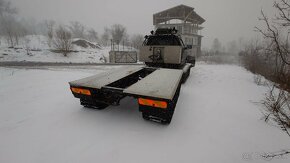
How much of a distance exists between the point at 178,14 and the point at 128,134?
25.8 m

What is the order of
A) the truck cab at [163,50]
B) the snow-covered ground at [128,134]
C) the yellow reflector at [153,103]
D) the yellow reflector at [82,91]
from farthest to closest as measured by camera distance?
the truck cab at [163,50] < the yellow reflector at [82,91] < the yellow reflector at [153,103] < the snow-covered ground at [128,134]

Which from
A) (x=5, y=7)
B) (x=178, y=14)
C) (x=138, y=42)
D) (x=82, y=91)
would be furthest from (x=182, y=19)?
(x=5, y=7)

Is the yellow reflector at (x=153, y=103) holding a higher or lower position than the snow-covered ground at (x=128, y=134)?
higher

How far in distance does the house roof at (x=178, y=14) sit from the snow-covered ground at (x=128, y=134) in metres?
22.4

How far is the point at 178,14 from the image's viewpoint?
78.9 feet

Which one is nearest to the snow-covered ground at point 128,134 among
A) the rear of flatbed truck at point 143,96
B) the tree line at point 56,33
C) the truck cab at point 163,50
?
the rear of flatbed truck at point 143,96

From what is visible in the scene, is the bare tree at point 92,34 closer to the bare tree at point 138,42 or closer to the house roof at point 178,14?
the bare tree at point 138,42

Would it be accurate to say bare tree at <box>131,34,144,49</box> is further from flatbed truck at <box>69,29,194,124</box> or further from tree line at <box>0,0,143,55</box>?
flatbed truck at <box>69,29,194,124</box>

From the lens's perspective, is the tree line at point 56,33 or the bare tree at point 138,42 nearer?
the tree line at point 56,33

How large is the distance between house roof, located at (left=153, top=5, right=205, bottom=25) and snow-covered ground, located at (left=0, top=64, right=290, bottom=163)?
22.4 m

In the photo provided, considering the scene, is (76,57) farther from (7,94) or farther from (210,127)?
(210,127)

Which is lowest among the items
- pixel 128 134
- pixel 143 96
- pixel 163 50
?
pixel 128 134

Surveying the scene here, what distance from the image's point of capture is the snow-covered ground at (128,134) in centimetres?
203

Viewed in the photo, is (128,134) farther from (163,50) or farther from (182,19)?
(182,19)
